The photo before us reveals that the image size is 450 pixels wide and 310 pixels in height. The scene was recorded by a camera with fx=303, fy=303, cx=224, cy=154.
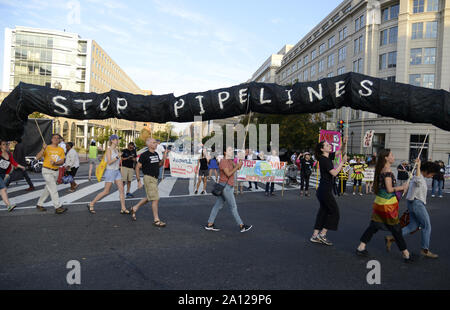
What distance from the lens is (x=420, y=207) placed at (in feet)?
16.6

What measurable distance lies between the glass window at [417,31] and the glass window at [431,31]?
2.00 feet

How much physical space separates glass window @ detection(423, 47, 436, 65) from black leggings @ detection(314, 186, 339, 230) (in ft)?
130

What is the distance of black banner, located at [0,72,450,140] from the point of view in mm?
5461

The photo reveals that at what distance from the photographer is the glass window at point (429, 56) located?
117 feet

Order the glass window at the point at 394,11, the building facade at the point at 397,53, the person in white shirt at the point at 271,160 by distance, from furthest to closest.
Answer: the glass window at the point at 394,11
the building facade at the point at 397,53
the person in white shirt at the point at 271,160

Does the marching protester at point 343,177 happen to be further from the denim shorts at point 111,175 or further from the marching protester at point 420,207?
the denim shorts at point 111,175

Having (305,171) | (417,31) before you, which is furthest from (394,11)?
(305,171)

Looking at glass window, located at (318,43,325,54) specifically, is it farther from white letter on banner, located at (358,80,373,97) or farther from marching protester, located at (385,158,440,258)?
marching protester, located at (385,158,440,258)

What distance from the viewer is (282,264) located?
450 cm

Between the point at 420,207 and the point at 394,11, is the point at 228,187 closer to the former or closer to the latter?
the point at 420,207

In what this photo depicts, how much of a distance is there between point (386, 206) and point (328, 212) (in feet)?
3.35

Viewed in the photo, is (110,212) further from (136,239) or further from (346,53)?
(346,53)

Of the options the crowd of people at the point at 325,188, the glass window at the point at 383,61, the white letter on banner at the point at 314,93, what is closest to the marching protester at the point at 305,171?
the crowd of people at the point at 325,188
